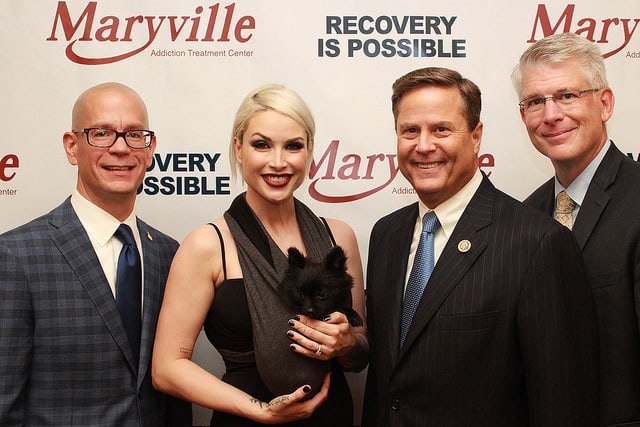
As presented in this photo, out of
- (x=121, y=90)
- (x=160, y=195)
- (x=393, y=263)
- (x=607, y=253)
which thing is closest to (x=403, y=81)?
(x=393, y=263)

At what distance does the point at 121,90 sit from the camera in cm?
240

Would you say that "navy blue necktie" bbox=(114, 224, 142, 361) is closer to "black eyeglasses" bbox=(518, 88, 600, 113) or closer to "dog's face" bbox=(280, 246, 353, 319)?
"dog's face" bbox=(280, 246, 353, 319)

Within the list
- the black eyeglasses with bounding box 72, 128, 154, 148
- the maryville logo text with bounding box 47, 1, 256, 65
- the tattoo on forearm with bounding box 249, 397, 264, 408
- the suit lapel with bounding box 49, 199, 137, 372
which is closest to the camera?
the tattoo on forearm with bounding box 249, 397, 264, 408

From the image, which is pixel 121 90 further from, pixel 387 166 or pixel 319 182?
pixel 387 166

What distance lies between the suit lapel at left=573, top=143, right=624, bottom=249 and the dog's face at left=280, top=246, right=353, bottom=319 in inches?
32.5

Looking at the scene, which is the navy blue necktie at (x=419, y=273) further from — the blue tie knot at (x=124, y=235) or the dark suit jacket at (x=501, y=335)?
the blue tie knot at (x=124, y=235)

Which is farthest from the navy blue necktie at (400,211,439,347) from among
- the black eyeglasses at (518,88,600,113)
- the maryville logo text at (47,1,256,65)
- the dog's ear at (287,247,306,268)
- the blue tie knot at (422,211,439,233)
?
the maryville logo text at (47,1,256,65)

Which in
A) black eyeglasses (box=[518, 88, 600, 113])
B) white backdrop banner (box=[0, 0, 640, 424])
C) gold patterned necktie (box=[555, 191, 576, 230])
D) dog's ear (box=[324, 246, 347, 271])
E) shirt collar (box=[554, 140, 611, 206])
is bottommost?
dog's ear (box=[324, 246, 347, 271])

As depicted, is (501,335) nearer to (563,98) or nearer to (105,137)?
(563,98)

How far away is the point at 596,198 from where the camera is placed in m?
2.20

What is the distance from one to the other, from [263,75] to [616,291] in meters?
1.91

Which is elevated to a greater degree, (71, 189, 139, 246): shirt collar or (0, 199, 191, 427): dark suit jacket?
(71, 189, 139, 246): shirt collar

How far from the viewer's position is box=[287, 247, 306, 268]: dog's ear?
205 centimetres

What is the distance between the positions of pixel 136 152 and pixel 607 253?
5.64 ft
